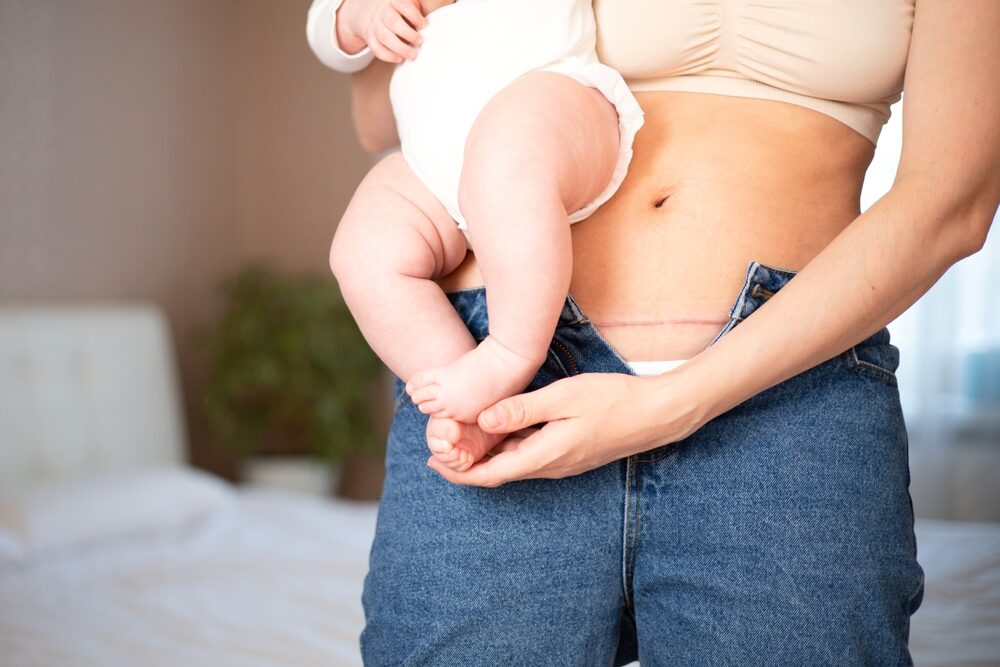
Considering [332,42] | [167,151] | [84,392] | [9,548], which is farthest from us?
[167,151]

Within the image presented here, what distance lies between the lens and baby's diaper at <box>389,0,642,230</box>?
78 cm

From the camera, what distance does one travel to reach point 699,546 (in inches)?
28.9

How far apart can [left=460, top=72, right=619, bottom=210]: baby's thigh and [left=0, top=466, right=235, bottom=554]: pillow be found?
6.14 feet

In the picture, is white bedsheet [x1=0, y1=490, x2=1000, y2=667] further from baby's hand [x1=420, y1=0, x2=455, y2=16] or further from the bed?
baby's hand [x1=420, y1=0, x2=455, y2=16]

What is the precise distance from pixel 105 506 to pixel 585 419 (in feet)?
6.48

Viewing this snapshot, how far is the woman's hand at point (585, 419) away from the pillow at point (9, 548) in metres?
1.81

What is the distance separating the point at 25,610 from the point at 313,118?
257 cm

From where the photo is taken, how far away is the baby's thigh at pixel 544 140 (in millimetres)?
712

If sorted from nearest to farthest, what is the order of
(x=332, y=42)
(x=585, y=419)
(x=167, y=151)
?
(x=585, y=419) < (x=332, y=42) < (x=167, y=151)

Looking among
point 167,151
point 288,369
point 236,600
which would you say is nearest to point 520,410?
point 236,600

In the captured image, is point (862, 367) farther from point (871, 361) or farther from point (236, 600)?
point (236, 600)

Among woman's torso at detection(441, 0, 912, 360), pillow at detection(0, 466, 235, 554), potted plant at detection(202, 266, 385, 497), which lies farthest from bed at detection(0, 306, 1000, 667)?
woman's torso at detection(441, 0, 912, 360)

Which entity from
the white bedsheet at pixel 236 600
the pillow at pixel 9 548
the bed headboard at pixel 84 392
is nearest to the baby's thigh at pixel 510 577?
the white bedsheet at pixel 236 600

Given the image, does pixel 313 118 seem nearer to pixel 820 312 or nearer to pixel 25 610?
pixel 25 610
